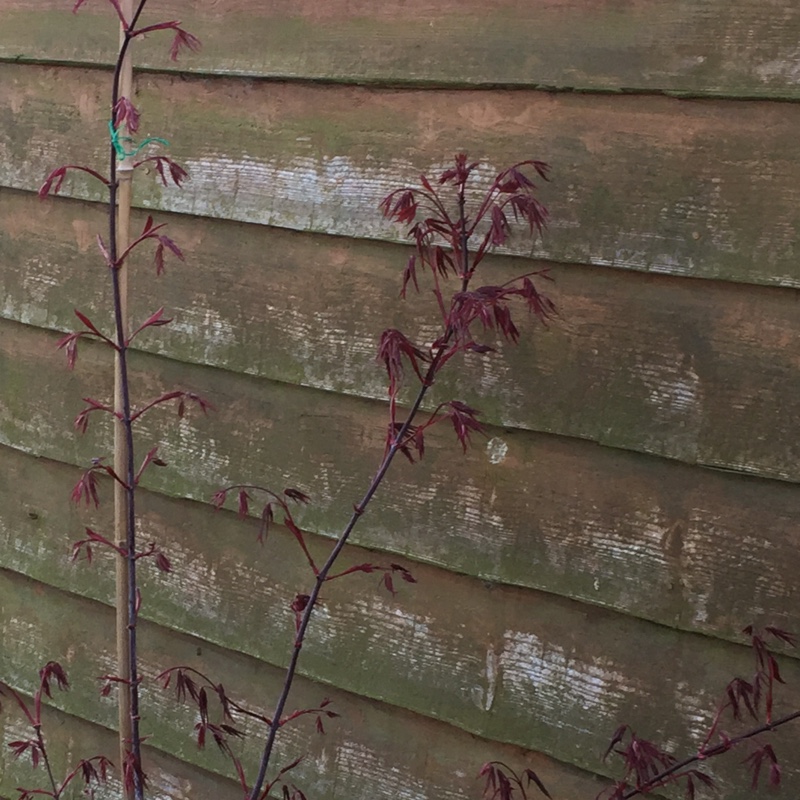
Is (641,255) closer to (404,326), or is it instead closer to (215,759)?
(404,326)

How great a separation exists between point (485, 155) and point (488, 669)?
2.38ft

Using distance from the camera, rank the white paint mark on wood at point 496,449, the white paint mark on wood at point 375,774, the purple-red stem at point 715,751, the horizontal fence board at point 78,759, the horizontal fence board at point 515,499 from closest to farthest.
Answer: the purple-red stem at point 715,751 → the horizontal fence board at point 515,499 → the white paint mark on wood at point 496,449 → the white paint mark on wood at point 375,774 → the horizontal fence board at point 78,759

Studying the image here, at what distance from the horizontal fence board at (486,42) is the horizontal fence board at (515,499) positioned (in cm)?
47

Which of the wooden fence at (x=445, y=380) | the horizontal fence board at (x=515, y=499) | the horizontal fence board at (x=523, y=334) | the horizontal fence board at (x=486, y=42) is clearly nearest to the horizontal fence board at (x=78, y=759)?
the wooden fence at (x=445, y=380)

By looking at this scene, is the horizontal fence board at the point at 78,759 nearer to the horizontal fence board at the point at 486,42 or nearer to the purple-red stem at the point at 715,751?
the purple-red stem at the point at 715,751

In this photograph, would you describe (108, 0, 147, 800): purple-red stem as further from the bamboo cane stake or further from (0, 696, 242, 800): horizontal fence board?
(0, 696, 242, 800): horizontal fence board

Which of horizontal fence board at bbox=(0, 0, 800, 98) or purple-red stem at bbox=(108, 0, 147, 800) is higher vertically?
horizontal fence board at bbox=(0, 0, 800, 98)

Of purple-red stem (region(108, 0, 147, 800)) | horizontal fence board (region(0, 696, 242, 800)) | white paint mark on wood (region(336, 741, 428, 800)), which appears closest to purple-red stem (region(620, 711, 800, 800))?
white paint mark on wood (region(336, 741, 428, 800))

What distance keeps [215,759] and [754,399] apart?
41.4 inches

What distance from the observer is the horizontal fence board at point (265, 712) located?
1.42 meters

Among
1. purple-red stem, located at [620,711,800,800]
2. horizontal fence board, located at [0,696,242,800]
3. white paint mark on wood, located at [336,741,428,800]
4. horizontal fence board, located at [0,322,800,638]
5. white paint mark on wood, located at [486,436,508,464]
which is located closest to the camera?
purple-red stem, located at [620,711,800,800]

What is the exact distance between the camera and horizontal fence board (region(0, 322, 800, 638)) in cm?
119

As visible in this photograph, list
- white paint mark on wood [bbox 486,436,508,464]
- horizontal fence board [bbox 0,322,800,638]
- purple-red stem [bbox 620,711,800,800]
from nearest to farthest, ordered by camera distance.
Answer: purple-red stem [bbox 620,711,800,800] < horizontal fence board [bbox 0,322,800,638] < white paint mark on wood [bbox 486,436,508,464]

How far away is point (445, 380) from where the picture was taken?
135 centimetres
